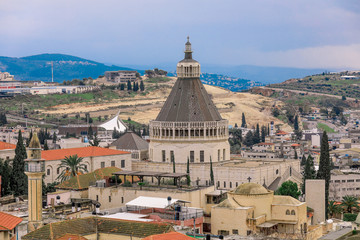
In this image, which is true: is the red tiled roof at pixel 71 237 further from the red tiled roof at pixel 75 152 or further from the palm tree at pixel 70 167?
the red tiled roof at pixel 75 152

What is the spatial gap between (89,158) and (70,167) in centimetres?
598

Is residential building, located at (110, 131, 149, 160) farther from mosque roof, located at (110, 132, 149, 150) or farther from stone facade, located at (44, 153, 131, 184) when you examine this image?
stone facade, located at (44, 153, 131, 184)

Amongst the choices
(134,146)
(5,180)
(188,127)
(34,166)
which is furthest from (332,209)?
(34,166)

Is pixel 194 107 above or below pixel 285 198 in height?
above

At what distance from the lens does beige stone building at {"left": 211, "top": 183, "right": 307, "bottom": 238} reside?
213 feet

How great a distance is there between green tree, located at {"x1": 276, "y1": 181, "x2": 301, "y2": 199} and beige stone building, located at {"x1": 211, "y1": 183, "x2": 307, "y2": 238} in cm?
1742

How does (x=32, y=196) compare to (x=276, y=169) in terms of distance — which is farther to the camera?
(x=276, y=169)

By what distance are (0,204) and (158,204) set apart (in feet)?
54.7

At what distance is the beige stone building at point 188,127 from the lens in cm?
9638

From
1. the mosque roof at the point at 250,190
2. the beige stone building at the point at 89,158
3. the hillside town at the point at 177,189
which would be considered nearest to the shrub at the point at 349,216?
the hillside town at the point at 177,189

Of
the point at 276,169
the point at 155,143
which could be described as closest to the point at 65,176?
the point at 155,143

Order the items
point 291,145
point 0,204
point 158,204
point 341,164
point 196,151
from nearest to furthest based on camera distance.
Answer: point 158,204, point 0,204, point 196,151, point 341,164, point 291,145

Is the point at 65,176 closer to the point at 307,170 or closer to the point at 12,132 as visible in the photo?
the point at 307,170

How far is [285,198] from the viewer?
228 ft
